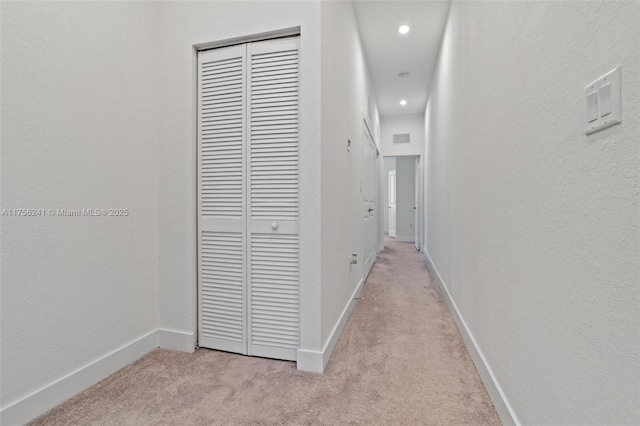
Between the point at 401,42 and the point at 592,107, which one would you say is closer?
the point at 592,107

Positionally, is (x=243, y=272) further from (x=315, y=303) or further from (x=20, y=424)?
(x=20, y=424)

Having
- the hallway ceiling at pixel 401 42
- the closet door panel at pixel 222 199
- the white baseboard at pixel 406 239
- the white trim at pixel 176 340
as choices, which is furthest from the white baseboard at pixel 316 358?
the white baseboard at pixel 406 239

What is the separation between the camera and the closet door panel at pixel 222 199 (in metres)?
2.02

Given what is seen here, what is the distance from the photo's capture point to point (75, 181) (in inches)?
63.2

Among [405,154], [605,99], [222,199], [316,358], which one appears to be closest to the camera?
[605,99]

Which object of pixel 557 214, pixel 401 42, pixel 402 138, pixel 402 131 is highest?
pixel 401 42

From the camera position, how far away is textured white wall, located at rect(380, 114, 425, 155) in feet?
20.3

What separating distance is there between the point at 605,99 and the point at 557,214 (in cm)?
35

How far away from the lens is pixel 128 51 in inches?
75.0

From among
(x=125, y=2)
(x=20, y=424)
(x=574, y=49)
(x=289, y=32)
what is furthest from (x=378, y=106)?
(x=20, y=424)

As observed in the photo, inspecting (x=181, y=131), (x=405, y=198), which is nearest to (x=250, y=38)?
(x=181, y=131)

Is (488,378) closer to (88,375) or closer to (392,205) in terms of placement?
(88,375)

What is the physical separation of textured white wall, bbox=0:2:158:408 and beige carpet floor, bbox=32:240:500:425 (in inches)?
10.4

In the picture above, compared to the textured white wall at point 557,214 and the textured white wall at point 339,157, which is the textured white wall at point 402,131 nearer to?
the textured white wall at point 339,157
